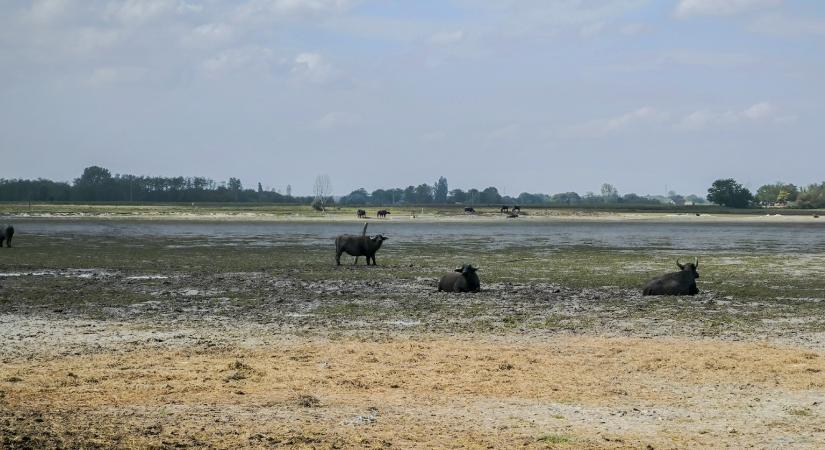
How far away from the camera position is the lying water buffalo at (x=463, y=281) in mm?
20828

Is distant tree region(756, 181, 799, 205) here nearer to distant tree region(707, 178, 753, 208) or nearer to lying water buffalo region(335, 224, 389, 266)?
distant tree region(707, 178, 753, 208)

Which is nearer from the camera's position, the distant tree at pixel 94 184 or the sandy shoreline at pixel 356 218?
the sandy shoreline at pixel 356 218

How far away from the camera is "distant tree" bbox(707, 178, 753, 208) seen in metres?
146

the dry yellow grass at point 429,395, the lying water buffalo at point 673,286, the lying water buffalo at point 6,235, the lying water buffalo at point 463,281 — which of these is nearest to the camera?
the dry yellow grass at point 429,395

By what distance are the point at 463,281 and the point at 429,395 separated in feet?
35.9

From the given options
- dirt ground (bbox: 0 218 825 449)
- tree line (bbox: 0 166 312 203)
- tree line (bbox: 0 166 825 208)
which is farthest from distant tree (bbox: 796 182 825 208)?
dirt ground (bbox: 0 218 825 449)

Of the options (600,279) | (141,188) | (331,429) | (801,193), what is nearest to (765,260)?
(600,279)

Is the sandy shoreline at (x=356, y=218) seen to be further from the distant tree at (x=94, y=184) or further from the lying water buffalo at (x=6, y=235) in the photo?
the distant tree at (x=94, y=184)

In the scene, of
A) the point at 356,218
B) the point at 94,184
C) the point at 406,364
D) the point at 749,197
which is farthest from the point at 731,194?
the point at 406,364

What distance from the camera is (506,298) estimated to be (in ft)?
64.3

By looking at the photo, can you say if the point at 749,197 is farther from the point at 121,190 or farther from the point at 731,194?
the point at 121,190

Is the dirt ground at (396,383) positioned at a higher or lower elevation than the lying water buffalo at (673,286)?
lower

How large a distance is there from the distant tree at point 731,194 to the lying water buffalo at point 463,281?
135 metres

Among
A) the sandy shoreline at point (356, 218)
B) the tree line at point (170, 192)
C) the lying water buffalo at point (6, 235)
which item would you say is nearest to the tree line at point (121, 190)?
the tree line at point (170, 192)
